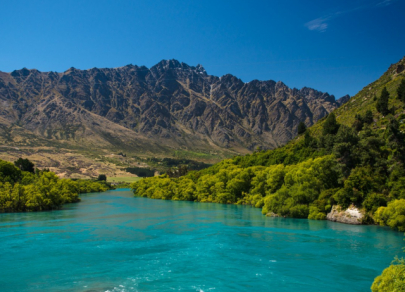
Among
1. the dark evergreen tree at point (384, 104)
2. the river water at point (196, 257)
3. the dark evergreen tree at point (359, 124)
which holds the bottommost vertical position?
the river water at point (196, 257)

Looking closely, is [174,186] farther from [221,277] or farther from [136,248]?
[221,277]

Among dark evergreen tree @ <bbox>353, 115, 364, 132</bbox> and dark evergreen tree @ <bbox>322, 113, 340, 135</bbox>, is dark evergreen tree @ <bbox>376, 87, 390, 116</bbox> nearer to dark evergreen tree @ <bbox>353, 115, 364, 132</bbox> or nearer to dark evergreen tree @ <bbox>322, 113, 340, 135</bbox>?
dark evergreen tree @ <bbox>353, 115, 364, 132</bbox>

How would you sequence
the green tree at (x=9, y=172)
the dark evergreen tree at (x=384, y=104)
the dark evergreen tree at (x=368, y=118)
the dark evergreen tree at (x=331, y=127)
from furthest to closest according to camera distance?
the dark evergreen tree at (x=331, y=127) < the green tree at (x=9, y=172) < the dark evergreen tree at (x=368, y=118) < the dark evergreen tree at (x=384, y=104)

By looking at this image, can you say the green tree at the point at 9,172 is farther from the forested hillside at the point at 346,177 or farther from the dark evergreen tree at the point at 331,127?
the dark evergreen tree at the point at 331,127

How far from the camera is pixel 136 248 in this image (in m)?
40.2

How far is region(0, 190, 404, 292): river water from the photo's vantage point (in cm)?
2778

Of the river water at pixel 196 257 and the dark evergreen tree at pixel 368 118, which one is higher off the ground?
the dark evergreen tree at pixel 368 118

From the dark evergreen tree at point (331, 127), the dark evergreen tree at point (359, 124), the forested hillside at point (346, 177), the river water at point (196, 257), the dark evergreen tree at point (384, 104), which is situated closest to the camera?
the river water at point (196, 257)

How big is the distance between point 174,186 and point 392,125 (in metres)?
91.7

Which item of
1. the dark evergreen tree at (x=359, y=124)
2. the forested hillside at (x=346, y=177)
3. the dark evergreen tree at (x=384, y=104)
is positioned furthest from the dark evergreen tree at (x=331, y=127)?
the dark evergreen tree at (x=384, y=104)

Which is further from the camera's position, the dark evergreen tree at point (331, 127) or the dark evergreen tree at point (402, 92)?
the dark evergreen tree at point (331, 127)

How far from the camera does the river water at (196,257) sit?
27.8m

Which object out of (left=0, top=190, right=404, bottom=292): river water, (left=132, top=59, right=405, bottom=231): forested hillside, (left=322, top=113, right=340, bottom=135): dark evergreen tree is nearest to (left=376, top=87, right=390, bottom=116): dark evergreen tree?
(left=132, top=59, right=405, bottom=231): forested hillside

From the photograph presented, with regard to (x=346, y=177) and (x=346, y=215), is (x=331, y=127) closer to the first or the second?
(x=346, y=177)
